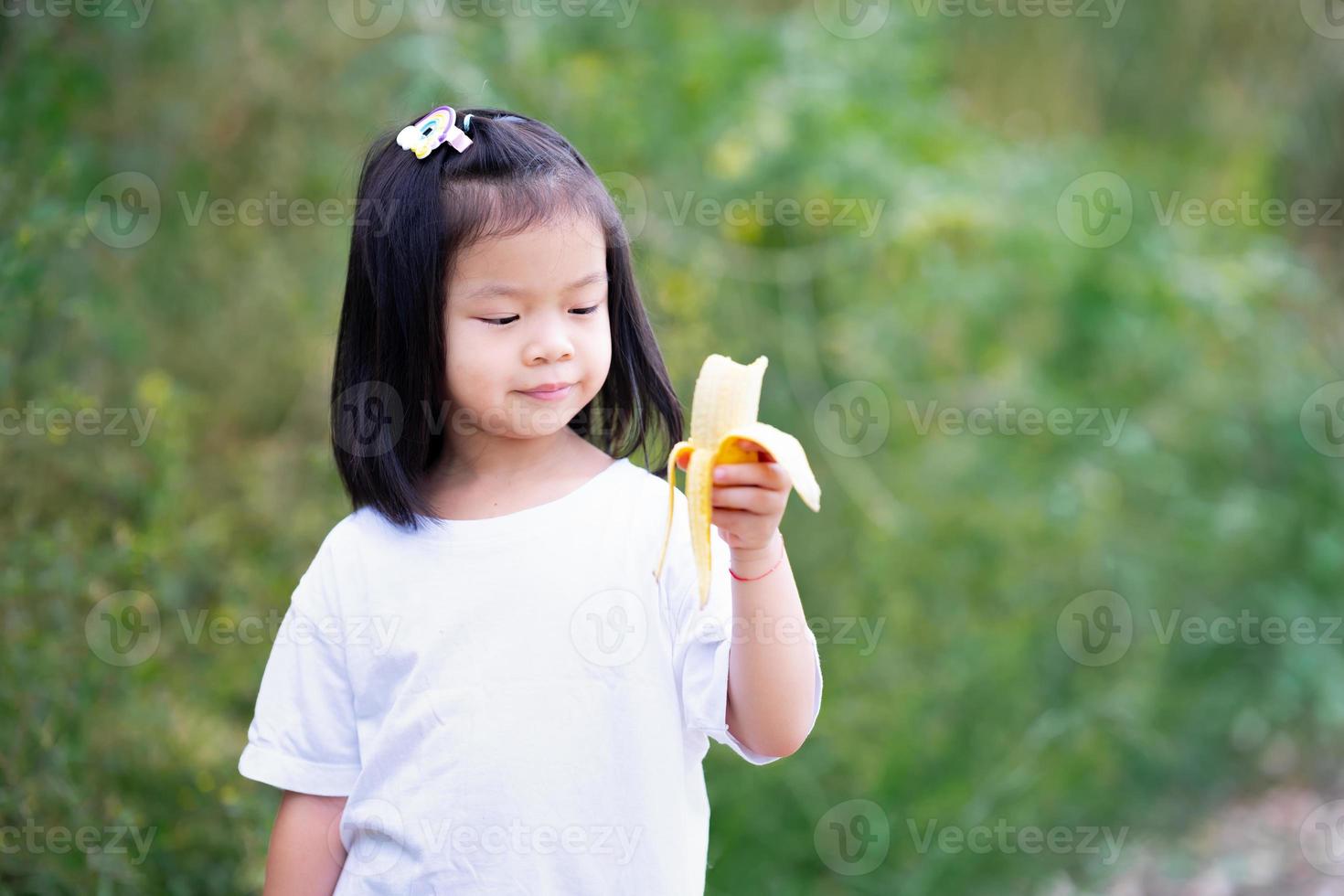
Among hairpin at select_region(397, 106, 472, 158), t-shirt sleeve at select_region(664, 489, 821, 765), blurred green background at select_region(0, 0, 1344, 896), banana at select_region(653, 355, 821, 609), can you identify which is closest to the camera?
banana at select_region(653, 355, 821, 609)

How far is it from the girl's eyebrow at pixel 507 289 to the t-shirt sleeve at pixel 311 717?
0.35 m

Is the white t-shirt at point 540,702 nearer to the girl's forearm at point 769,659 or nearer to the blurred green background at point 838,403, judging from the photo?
the girl's forearm at point 769,659

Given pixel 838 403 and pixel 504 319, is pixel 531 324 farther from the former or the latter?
pixel 838 403

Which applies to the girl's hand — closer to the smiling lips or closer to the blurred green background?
→ the smiling lips

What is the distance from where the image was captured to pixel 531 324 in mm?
1251

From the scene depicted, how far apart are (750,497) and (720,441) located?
7 centimetres

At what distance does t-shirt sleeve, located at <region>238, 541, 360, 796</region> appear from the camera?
135 centimetres

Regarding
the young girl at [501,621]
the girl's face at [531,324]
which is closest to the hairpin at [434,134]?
the young girl at [501,621]

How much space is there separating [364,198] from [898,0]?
2619 millimetres

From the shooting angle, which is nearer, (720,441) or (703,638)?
(720,441)

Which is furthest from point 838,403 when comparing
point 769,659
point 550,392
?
point 769,659

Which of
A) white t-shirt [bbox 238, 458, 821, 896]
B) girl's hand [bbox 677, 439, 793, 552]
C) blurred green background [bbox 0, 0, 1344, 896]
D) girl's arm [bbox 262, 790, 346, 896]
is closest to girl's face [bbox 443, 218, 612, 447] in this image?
white t-shirt [bbox 238, 458, 821, 896]

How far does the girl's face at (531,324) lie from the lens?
4.09ft

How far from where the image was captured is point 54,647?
1918mm
